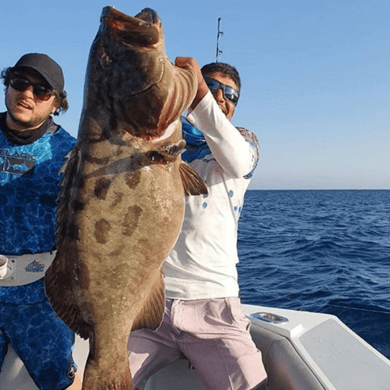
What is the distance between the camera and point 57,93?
3.42 m

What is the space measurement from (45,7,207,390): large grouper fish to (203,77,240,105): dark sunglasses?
104cm

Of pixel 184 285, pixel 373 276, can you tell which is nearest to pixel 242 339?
pixel 184 285

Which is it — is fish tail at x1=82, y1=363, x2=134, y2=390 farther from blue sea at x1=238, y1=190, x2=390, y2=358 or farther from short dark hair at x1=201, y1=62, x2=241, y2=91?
blue sea at x1=238, y1=190, x2=390, y2=358

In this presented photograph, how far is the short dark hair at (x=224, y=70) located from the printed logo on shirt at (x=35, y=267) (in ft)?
5.90

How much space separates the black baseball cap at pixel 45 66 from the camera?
3240mm

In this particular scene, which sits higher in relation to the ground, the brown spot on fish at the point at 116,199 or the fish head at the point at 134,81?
the fish head at the point at 134,81

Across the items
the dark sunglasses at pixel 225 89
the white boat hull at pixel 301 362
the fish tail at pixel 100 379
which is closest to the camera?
the fish tail at pixel 100 379

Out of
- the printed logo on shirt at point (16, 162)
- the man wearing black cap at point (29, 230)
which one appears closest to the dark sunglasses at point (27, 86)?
the man wearing black cap at point (29, 230)

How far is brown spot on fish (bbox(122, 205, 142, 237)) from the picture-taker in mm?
2039

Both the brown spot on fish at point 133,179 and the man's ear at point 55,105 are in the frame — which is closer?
the brown spot on fish at point 133,179

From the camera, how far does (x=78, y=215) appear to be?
6.64 feet

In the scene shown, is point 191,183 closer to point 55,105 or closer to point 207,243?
point 207,243

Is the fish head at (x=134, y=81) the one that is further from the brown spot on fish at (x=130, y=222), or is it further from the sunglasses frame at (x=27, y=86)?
the sunglasses frame at (x=27, y=86)

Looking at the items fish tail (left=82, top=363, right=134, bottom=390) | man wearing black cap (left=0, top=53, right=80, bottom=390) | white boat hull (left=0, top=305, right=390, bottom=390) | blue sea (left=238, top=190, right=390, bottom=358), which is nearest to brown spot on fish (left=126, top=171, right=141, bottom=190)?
fish tail (left=82, top=363, right=134, bottom=390)
